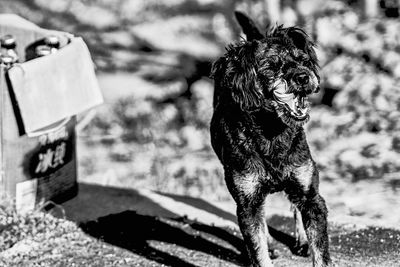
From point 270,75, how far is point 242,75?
0.19 m

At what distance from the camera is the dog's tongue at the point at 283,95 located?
558cm

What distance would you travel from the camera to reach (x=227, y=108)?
20.5 feet

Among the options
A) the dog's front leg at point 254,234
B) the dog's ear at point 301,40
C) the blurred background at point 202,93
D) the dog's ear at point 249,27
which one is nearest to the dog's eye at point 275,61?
the dog's ear at point 301,40

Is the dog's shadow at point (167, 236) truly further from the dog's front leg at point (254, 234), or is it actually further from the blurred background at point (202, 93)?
the blurred background at point (202, 93)

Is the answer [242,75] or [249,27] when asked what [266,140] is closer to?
[242,75]

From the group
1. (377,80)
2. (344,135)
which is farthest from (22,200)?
(377,80)

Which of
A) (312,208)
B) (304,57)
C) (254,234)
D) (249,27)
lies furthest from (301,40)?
(249,27)

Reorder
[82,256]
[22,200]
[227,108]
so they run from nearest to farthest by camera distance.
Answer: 1. [227,108]
2. [82,256]
3. [22,200]

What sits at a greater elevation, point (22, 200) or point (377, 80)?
point (377, 80)

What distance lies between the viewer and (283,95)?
5602mm

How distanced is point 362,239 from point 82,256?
2.35m

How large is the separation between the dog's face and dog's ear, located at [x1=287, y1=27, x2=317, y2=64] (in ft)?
0.16

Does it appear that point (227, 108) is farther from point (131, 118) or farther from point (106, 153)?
point (131, 118)

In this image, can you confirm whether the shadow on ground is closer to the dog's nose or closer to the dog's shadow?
the dog's shadow
